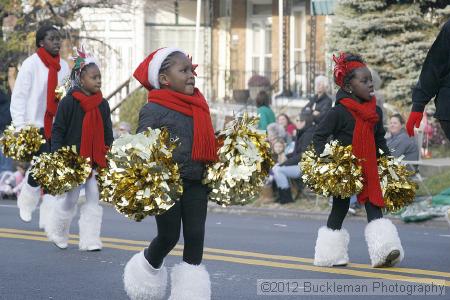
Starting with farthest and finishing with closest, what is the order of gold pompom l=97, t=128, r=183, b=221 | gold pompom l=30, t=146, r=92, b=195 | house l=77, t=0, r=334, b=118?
house l=77, t=0, r=334, b=118, gold pompom l=30, t=146, r=92, b=195, gold pompom l=97, t=128, r=183, b=221

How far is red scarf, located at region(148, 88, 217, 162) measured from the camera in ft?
25.2

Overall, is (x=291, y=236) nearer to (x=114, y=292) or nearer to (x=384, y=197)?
(x=384, y=197)

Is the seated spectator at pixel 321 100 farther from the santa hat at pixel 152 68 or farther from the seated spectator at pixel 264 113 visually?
the santa hat at pixel 152 68

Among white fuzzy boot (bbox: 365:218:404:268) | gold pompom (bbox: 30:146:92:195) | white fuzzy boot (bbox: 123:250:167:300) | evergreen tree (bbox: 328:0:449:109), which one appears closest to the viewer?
white fuzzy boot (bbox: 123:250:167:300)

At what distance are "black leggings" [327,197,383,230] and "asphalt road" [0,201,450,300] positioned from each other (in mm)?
370

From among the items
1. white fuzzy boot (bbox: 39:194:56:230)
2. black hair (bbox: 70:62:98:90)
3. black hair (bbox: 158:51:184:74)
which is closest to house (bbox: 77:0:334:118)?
white fuzzy boot (bbox: 39:194:56:230)

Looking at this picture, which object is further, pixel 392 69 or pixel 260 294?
pixel 392 69

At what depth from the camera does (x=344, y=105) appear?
10141 millimetres

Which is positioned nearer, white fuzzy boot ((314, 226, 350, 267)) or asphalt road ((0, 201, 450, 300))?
asphalt road ((0, 201, 450, 300))

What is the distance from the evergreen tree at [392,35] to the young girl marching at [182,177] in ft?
48.4

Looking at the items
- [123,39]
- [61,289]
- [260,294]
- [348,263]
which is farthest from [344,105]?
[123,39]

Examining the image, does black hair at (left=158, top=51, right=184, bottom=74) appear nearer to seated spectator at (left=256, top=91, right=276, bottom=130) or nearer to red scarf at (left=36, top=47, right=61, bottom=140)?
red scarf at (left=36, top=47, right=61, bottom=140)

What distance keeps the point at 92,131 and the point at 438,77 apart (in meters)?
3.54

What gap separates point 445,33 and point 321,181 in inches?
70.3
